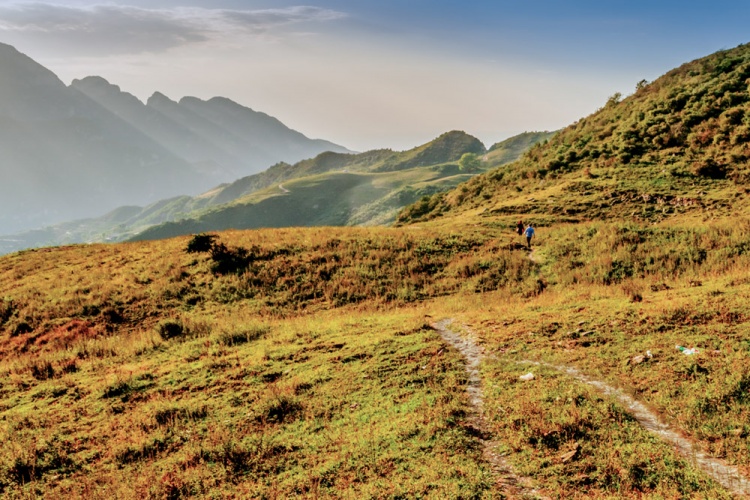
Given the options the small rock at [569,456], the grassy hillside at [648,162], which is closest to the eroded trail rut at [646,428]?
the small rock at [569,456]

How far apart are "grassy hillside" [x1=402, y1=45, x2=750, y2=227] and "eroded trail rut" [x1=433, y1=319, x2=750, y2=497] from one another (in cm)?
2854

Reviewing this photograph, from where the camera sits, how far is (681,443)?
24.8 ft

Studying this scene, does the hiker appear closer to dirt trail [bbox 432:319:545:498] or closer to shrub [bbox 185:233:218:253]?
dirt trail [bbox 432:319:545:498]

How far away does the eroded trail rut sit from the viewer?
660 cm

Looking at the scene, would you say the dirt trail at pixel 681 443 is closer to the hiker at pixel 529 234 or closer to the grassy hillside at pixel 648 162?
the hiker at pixel 529 234

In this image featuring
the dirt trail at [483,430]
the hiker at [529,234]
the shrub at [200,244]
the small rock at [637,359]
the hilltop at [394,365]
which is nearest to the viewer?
the dirt trail at [483,430]

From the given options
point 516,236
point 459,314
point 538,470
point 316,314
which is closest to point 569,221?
point 516,236

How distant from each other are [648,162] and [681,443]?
1725 inches

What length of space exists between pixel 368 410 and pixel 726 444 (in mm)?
7422

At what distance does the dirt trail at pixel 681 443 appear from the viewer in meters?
6.46

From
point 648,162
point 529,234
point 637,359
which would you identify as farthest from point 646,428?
point 648,162

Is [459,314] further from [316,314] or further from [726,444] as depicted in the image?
[726,444]

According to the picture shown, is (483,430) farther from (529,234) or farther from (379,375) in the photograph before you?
(529,234)

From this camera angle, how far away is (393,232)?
34.9 m
